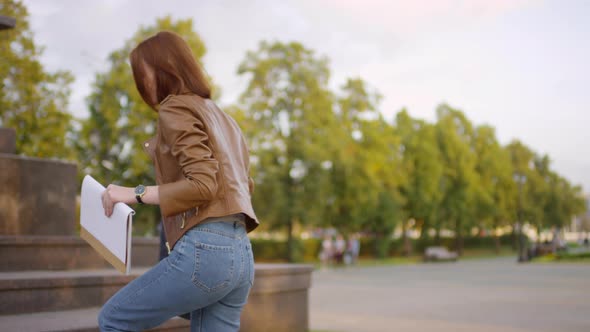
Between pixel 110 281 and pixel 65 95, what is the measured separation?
16014 millimetres

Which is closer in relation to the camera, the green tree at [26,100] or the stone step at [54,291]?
the stone step at [54,291]

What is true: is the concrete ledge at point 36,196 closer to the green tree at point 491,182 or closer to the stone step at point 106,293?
the stone step at point 106,293

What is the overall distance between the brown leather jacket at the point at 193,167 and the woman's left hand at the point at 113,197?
→ 0.45ft

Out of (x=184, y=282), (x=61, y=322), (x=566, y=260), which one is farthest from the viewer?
(x=566, y=260)

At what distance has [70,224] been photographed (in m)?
6.40

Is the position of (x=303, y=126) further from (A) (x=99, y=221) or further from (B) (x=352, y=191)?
(A) (x=99, y=221)

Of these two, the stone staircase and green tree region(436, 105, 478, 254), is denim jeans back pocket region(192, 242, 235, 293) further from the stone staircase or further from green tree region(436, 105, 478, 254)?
green tree region(436, 105, 478, 254)

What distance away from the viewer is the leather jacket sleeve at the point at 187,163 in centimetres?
223

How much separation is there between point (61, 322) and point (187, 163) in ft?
6.63

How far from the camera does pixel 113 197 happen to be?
2.30m

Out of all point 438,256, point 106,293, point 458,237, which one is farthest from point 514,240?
point 106,293

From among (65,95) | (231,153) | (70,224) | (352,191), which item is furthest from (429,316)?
(352,191)

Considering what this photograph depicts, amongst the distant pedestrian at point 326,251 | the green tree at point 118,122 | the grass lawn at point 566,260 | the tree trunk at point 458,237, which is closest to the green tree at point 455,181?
the tree trunk at point 458,237

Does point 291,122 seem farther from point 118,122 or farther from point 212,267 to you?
point 212,267
